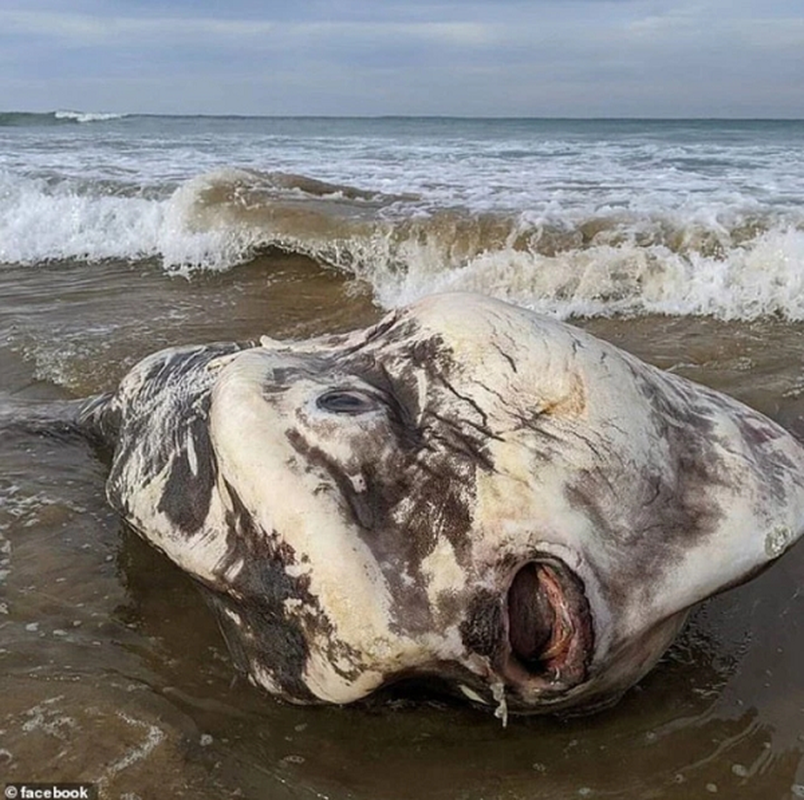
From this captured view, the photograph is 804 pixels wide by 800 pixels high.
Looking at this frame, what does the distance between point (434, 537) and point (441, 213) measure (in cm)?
668

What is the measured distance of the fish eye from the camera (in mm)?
2408

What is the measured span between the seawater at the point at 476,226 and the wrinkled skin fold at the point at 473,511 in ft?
12.9

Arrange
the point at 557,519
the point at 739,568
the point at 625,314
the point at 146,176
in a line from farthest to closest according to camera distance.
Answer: the point at 146,176
the point at 625,314
the point at 739,568
the point at 557,519

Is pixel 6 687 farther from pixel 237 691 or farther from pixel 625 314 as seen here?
pixel 625 314

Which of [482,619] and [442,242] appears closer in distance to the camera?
[482,619]

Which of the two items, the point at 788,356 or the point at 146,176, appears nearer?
the point at 788,356

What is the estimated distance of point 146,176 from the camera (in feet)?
42.2

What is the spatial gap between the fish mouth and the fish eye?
56 centimetres

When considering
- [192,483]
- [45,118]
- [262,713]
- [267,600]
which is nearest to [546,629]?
[267,600]

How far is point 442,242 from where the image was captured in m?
8.08

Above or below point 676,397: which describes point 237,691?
below

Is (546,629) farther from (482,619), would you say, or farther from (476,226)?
(476,226)

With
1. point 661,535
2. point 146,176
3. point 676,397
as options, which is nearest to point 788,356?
point 676,397

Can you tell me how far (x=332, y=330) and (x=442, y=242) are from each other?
208 centimetres
